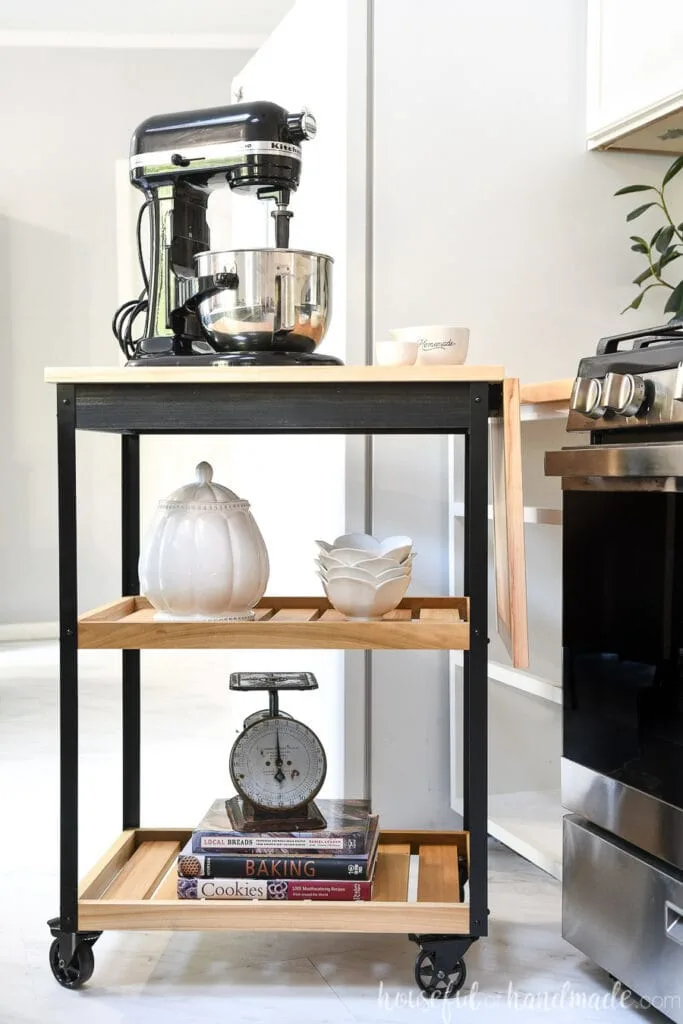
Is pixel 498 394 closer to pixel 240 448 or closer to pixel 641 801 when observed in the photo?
pixel 641 801

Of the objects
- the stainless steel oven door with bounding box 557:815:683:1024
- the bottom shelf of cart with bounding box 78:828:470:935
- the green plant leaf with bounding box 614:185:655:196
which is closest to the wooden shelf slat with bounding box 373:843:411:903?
the bottom shelf of cart with bounding box 78:828:470:935

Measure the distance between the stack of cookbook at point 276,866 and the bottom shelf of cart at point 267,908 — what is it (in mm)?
24

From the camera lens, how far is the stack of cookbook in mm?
1568

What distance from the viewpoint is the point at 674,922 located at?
135 centimetres

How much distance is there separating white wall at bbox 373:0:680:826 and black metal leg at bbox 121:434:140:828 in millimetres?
455

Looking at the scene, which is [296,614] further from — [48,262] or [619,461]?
[48,262]

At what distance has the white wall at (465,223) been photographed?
214 cm

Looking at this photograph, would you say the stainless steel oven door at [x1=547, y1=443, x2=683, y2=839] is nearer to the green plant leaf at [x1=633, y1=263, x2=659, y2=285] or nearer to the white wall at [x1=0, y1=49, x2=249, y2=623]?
the green plant leaf at [x1=633, y1=263, x2=659, y2=285]

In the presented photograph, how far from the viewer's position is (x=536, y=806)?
2098 millimetres

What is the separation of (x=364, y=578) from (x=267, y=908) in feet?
1.47

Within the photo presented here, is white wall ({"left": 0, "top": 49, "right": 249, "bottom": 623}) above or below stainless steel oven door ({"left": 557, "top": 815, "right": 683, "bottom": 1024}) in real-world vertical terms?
above

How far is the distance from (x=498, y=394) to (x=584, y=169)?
34.2 inches

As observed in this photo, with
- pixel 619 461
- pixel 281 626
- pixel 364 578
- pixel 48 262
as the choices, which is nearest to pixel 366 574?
pixel 364 578

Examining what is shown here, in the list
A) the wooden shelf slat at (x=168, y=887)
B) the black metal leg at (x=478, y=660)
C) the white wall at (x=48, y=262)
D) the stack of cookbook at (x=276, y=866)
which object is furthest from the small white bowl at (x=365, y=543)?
the white wall at (x=48, y=262)
